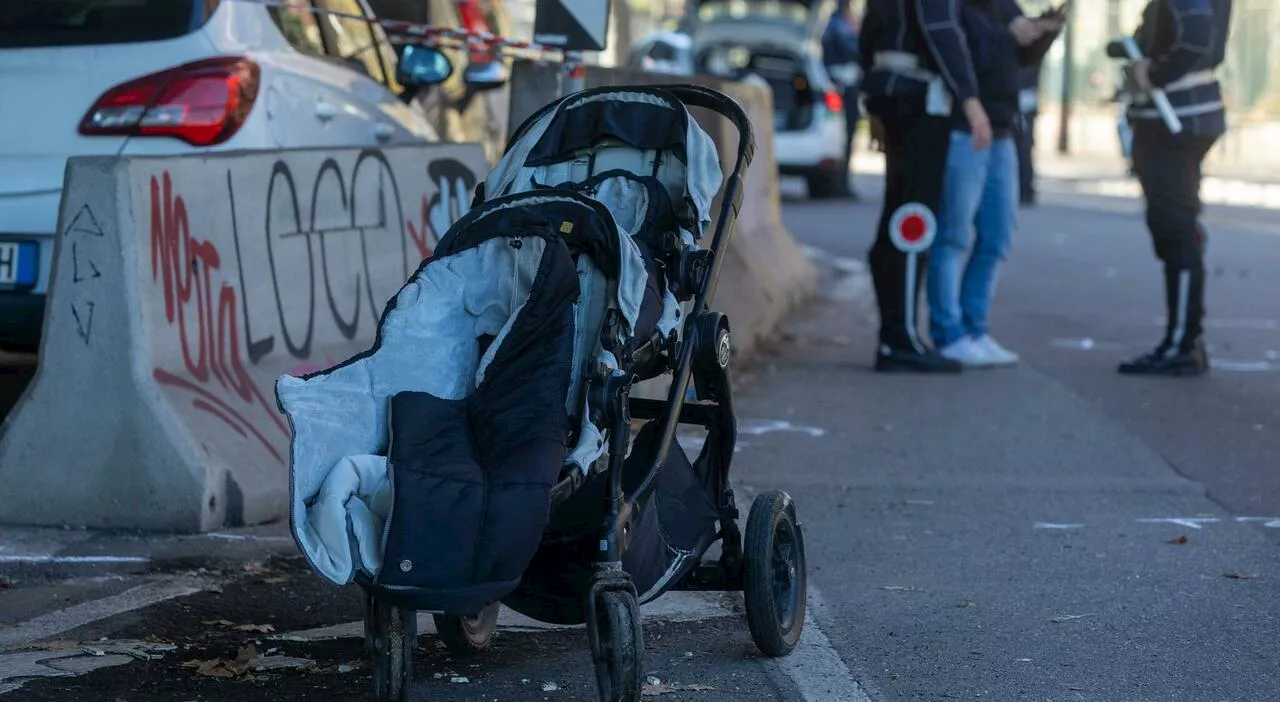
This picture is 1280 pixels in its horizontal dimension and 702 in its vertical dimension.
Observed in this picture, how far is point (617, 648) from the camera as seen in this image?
3.88 metres

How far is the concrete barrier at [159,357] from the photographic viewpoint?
5551mm

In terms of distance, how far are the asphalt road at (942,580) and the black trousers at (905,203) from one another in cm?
28

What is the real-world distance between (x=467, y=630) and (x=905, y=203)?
16.5 feet

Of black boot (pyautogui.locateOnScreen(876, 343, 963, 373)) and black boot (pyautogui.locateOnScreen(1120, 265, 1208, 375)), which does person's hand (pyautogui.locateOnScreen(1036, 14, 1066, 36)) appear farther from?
black boot (pyautogui.locateOnScreen(876, 343, 963, 373))

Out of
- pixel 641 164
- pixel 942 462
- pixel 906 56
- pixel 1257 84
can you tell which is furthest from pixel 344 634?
pixel 1257 84

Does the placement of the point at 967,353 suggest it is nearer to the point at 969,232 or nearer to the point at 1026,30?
the point at 969,232

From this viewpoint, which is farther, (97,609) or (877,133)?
(877,133)

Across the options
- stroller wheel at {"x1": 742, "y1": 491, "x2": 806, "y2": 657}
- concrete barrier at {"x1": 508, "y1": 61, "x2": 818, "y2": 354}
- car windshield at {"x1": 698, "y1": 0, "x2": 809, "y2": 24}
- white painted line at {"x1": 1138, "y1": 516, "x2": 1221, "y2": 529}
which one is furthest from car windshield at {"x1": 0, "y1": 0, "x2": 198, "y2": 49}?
car windshield at {"x1": 698, "y1": 0, "x2": 809, "y2": 24}

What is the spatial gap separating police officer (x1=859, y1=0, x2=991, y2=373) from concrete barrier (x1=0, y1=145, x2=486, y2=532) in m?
3.64

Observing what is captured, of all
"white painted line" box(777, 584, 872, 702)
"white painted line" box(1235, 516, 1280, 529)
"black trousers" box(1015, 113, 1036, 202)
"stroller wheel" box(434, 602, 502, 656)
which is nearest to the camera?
"white painted line" box(777, 584, 872, 702)

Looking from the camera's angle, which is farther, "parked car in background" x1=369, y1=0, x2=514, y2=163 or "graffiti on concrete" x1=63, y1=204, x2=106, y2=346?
"parked car in background" x1=369, y1=0, x2=514, y2=163

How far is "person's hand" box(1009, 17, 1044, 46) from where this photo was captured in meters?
9.24

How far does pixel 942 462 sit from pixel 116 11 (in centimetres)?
333

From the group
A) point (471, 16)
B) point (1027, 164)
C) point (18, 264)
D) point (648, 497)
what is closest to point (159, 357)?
point (18, 264)
